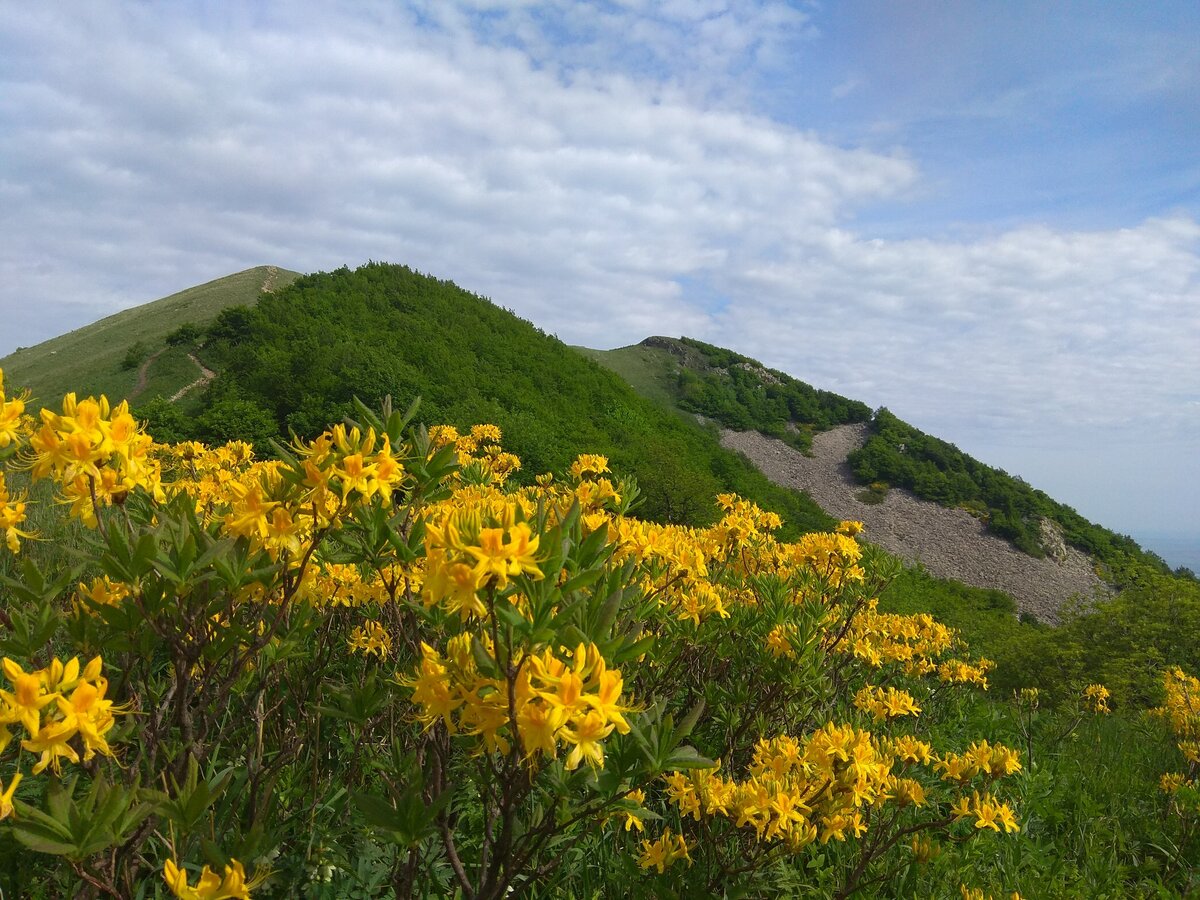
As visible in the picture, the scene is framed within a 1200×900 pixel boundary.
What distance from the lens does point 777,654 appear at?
282 cm

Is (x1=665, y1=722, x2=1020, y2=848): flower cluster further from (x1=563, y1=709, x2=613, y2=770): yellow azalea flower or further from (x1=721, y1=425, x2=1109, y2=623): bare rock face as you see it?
(x1=721, y1=425, x2=1109, y2=623): bare rock face

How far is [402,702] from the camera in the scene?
2.65m

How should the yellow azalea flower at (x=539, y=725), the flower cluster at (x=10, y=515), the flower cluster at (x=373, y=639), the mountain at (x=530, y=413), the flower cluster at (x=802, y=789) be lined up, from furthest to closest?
the mountain at (x=530, y=413) < the flower cluster at (x=373, y=639) < the flower cluster at (x=802, y=789) < the flower cluster at (x=10, y=515) < the yellow azalea flower at (x=539, y=725)

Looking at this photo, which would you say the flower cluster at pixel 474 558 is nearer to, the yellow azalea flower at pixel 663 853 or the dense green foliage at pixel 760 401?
the yellow azalea flower at pixel 663 853

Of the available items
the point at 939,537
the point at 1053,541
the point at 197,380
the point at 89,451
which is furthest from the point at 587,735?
the point at 1053,541

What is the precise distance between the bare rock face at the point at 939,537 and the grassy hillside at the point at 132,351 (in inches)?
916

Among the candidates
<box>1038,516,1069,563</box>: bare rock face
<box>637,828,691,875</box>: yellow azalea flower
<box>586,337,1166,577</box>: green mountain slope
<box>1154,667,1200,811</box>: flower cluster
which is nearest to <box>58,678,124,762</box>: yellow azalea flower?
<box>637,828,691,875</box>: yellow azalea flower

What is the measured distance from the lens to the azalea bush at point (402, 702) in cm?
119

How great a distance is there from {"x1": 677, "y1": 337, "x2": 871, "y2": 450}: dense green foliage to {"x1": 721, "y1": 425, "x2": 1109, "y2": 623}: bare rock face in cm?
246

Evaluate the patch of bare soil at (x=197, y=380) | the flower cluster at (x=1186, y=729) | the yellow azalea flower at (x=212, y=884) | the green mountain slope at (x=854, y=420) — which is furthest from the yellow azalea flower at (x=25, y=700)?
the green mountain slope at (x=854, y=420)

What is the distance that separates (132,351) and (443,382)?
10649mm

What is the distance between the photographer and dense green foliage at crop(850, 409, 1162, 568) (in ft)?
92.9

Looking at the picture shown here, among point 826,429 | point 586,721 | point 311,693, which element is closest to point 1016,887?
point 586,721

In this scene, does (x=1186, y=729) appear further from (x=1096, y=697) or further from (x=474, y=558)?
(x=474, y=558)
